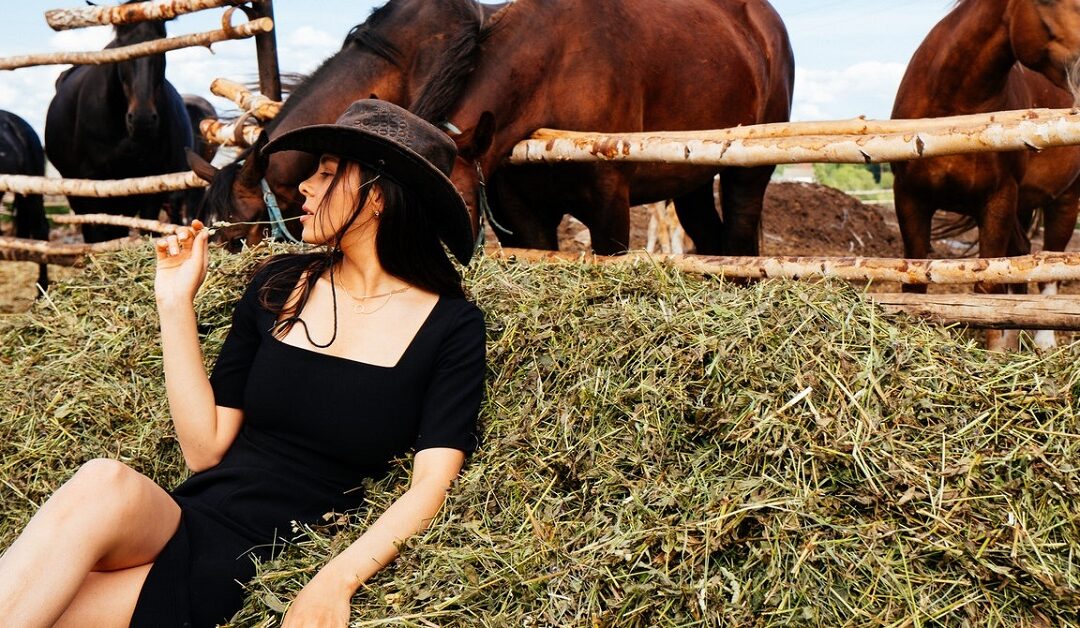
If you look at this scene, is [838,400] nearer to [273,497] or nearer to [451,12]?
[273,497]

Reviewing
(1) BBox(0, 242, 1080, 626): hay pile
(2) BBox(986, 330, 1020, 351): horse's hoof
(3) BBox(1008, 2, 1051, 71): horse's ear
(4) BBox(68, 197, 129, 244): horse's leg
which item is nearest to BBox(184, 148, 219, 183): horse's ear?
(1) BBox(0, 242, 1080, 626): hay pile

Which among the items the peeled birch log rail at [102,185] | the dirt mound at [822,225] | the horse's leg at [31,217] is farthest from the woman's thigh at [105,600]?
the dirt mound at [822,225]

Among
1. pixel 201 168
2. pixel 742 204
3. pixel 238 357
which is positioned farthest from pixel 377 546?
pixel 742 204

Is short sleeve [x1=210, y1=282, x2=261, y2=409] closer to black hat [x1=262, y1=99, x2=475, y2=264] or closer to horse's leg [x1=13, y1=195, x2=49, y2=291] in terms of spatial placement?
black hat [x1=262, y1=99, x2=475, y2=264]

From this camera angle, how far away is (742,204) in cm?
618

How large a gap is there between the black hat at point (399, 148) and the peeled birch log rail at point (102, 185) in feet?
12.1

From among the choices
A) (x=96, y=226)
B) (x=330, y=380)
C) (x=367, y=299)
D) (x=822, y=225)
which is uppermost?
(x=367, y=299)

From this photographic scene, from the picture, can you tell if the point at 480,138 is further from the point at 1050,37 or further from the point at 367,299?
the point at 1050,37

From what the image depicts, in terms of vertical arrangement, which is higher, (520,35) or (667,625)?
(520,35)

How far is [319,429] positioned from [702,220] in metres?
4.84

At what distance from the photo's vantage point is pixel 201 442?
90.5 inches

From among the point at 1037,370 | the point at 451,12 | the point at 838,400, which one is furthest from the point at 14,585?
the point at 451,12

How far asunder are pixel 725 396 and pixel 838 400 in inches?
9.7

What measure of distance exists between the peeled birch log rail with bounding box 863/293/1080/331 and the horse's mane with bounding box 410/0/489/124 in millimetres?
2117
